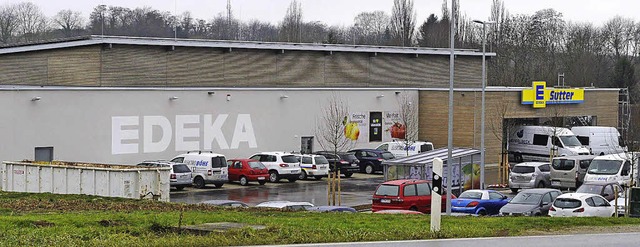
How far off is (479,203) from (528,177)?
11387 millimetres

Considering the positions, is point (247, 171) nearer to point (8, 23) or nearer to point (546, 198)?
point (546, 198)

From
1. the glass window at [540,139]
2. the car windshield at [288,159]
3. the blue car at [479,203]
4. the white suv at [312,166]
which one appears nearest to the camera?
the blue car at [479,203]

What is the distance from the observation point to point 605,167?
42594mm

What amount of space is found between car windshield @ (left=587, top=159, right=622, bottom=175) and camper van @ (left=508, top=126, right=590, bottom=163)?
550 inches

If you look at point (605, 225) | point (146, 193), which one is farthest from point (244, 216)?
point (146, 193)

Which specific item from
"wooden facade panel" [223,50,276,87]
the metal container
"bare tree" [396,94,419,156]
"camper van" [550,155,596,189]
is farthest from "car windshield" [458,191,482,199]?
"bare tree" [396,94,419,156]

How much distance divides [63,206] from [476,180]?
20.6m

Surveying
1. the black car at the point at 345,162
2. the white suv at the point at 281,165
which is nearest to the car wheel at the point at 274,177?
the white suv at the point at 281,165

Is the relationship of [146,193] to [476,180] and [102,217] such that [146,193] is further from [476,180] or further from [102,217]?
A: [476,180]

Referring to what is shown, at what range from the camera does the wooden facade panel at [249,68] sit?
5309cm

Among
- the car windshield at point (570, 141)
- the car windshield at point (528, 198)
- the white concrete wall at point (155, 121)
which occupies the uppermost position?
the white concrete wall at point (155, 121)

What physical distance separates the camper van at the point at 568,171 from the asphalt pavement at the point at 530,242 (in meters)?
25.1

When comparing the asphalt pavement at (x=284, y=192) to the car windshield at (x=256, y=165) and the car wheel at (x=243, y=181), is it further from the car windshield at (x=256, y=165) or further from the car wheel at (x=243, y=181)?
the car windshield at (x=256, y=165)

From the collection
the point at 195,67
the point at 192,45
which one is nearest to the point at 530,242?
the point at 192,45
